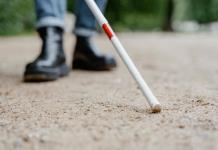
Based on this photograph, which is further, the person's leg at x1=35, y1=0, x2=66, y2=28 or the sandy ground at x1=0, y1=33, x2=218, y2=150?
the person's leg at x1=35, y1=0, x2=66, y2=28

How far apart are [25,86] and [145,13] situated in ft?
58.2

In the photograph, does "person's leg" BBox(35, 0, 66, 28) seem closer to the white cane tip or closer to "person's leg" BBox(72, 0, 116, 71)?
"person's leg" BBox(72, 0, 116, 71)

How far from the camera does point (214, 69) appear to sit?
3.23 m

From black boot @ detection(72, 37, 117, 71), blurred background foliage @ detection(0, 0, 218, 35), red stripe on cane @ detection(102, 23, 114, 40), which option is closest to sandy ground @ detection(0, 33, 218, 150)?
red stripe on cane @ detection(102, 23, 114, 40)

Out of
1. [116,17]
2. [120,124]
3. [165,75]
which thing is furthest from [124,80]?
[116,17]

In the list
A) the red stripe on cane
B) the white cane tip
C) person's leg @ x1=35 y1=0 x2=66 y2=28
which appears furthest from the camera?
person's leg @ x1=35 y1=0 x2=66 y2=28

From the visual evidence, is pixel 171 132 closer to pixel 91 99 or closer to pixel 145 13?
pixel 91 99

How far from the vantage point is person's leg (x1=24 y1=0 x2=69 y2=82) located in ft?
7.92

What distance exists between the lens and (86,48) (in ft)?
9.89

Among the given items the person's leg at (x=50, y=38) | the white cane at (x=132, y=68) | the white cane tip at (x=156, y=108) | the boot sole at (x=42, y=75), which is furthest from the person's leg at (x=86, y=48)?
the white cane tip at (x=156, y=108)

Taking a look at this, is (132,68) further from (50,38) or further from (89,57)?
(89,57)

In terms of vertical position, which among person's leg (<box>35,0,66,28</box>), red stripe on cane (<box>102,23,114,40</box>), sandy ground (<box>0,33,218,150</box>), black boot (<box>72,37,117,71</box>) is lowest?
sandy ground (<box>0,33,218,150</box>)

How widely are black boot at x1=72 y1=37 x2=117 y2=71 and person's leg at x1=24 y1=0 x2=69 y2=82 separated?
405mm

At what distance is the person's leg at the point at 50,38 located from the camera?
95.0 inches
